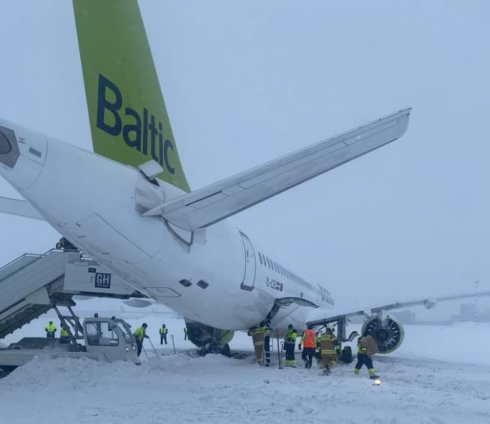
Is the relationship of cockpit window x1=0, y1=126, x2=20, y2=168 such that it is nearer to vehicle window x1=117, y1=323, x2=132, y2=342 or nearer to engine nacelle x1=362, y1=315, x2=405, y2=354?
vehicle window x1=117, y1=323, x2=132, y2=342

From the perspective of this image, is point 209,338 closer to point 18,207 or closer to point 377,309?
point 377,309

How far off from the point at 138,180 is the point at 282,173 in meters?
2.18

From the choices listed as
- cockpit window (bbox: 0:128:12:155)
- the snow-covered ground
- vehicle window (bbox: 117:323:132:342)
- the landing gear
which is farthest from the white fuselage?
the landing gear

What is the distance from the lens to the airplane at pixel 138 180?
6.67 m

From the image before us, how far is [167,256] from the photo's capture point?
8.15 metres

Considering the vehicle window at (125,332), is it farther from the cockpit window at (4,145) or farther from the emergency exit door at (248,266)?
the cockpit window at (4,145)

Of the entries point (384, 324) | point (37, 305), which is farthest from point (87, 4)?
point (384, 324)

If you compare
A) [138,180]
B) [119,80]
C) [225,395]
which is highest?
[119,80]

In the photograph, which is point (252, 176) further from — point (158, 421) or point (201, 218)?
point (158, 421)

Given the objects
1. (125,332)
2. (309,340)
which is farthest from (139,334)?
(309,340)

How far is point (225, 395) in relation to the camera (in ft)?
26.1

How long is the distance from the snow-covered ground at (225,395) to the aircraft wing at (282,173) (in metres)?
2.75

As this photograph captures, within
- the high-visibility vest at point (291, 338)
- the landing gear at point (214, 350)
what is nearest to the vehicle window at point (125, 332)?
the high-visibility vest at point (291, 338)

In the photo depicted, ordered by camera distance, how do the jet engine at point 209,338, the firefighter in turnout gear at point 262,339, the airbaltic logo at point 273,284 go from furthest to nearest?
the jet engine at point 209,338 → the firefighter in turnout gear at point 262,339 → the airbaltic logo at point 273,284
